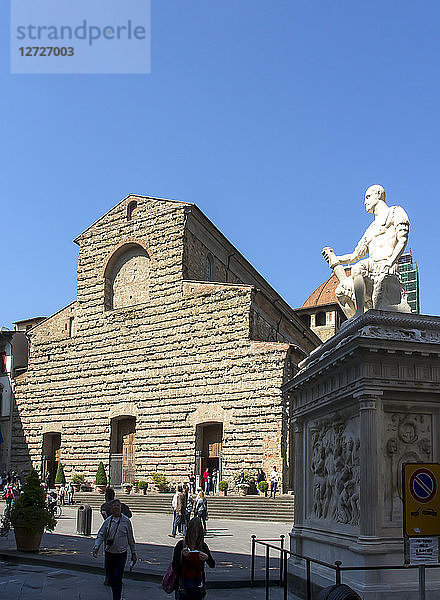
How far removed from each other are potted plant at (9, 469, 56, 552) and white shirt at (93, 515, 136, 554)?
5969 mm

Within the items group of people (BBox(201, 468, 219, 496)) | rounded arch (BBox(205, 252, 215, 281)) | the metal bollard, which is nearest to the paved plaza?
the metal bollard

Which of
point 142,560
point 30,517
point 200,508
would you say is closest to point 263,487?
point 200,508

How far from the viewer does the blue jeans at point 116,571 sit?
32.1ft

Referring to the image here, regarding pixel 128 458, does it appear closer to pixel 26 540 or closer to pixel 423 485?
pixel 26 540

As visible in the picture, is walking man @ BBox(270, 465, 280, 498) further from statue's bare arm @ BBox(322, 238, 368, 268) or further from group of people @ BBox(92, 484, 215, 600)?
statue's bare arm @ BBox(322, 238, 368, 268)

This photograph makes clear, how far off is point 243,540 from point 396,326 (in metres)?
12.4

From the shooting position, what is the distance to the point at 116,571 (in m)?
9.84

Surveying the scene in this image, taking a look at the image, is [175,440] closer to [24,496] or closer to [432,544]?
[24,496]

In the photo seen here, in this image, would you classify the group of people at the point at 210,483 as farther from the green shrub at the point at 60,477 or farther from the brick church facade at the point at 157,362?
the green shrub at the point at 60,477

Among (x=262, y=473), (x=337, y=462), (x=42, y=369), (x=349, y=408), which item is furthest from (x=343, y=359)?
(x=42, y=369)

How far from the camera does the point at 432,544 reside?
678cm

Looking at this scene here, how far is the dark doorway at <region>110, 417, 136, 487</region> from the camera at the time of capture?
116ft

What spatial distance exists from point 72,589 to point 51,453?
2841 cm

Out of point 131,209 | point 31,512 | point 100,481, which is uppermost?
point 131,209
